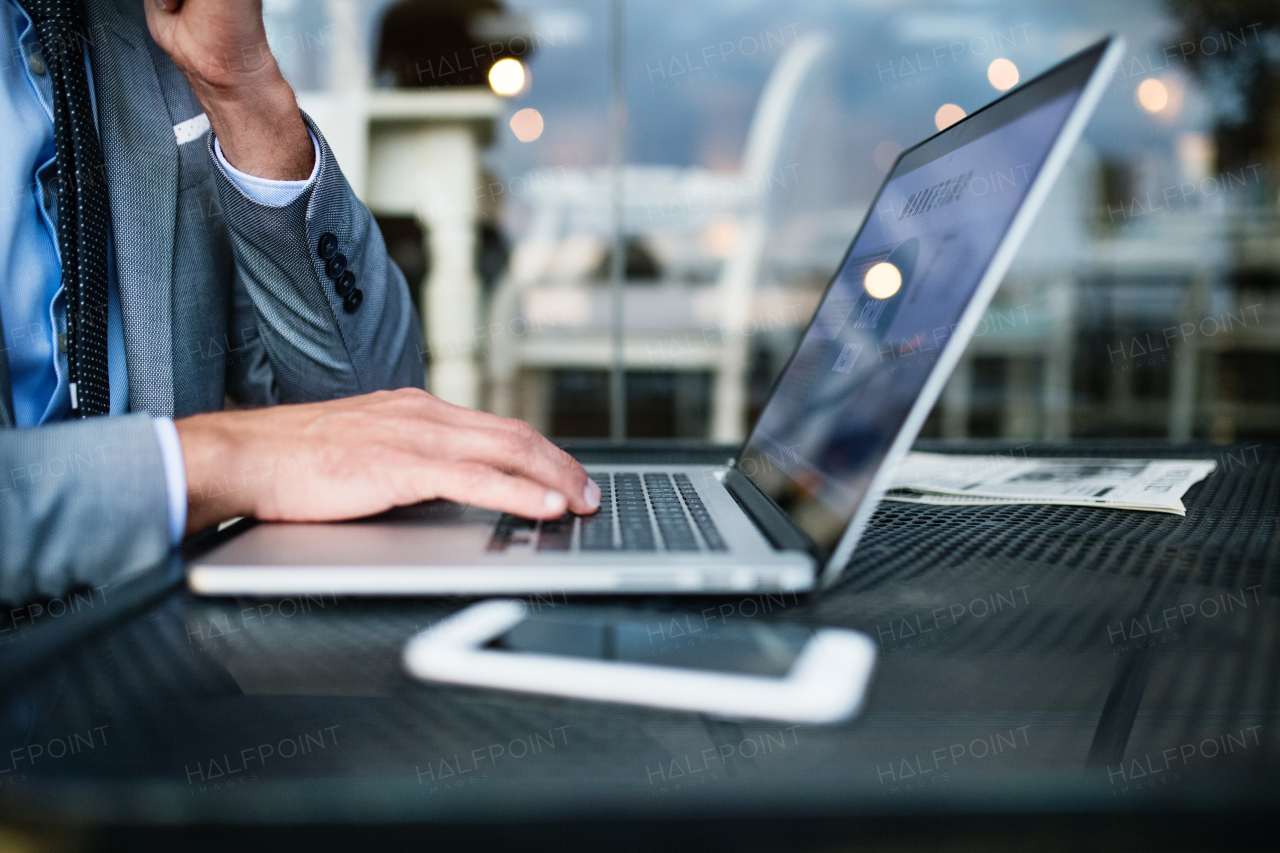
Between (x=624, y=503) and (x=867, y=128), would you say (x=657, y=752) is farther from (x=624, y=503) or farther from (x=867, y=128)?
(x=867, y=128)

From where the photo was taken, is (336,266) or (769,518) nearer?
(769,518)

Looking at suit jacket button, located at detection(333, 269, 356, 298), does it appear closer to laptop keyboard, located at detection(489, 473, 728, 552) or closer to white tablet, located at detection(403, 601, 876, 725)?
laptop keyboard, located at detection(489, 473, 728, 552)

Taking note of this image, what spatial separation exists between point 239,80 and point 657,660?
68 cm

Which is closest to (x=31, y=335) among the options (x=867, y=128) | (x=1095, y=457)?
(x=1095, y=457)

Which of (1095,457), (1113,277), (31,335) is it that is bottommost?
(1095,457)

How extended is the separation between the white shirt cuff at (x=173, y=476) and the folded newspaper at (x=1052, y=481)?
1.63 ft

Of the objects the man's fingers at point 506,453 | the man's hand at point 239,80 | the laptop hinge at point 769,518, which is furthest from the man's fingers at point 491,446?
the man's hand at point 239,80

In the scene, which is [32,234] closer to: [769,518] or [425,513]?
[425,513]

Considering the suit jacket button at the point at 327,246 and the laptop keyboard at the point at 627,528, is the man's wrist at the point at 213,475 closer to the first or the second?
the laptop keyboard at the point at 627,528

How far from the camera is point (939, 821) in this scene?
198 millimetres

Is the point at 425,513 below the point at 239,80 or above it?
below

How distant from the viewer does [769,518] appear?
490mm

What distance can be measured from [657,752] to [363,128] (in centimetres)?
298

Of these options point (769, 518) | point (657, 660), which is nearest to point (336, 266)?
point (769, 518)
